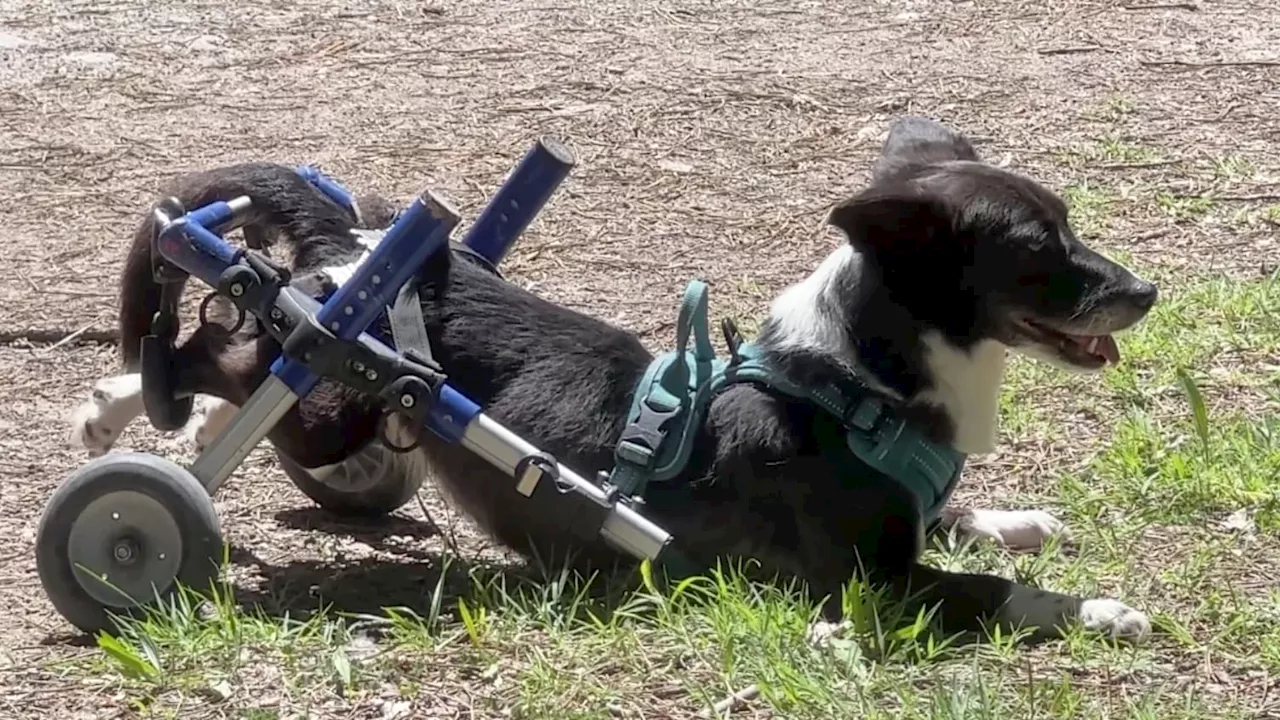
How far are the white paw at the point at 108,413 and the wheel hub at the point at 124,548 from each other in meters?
0.74

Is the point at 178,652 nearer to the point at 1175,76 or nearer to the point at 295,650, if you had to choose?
the point at 295,650

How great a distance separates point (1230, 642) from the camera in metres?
3.19

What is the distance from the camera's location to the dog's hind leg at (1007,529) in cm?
384

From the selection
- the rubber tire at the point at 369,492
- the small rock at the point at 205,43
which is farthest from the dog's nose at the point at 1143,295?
the small rock at the point at 205,43

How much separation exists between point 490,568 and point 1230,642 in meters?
1.54

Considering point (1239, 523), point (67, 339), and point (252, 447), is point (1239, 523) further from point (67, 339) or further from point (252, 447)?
point (67, 339)

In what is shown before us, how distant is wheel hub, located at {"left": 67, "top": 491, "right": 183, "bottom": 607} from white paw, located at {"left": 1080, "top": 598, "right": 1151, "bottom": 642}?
1.75 metres

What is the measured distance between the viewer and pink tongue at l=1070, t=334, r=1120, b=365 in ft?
11.9

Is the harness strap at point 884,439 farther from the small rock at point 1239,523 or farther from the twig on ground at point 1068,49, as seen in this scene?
the twig on ground at point 1068,49

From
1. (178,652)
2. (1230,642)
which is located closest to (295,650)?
(178,652)

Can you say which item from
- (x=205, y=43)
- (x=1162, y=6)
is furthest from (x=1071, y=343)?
(x=205, y=43)

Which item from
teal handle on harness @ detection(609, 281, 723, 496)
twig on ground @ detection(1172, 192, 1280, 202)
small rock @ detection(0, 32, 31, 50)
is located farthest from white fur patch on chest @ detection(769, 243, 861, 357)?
small rock @ detection(0, 32, 31, 50)

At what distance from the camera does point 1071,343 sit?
3.64 metres

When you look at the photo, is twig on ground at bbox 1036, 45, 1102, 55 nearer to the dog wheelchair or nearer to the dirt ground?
the dirt ground
